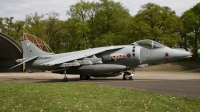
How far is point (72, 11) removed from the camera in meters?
60.4

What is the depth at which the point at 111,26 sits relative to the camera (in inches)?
2210

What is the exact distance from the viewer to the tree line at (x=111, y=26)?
47188mm

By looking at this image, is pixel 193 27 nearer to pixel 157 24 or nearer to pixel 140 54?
pixel 157 24

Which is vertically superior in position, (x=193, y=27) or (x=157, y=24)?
(x=157, y=24)

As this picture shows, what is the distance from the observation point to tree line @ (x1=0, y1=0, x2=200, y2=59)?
4719 centimetres

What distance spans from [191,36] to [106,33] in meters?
18.2

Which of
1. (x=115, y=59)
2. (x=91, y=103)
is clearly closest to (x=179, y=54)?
(x=115, y=59)

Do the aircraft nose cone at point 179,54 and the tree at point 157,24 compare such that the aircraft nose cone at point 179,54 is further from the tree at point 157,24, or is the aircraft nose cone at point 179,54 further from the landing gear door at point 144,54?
the tree at point 157,24

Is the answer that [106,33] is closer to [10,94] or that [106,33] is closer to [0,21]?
[0,21]

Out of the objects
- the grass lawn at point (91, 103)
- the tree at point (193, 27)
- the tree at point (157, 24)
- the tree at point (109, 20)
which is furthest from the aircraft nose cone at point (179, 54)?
the tree at point (109, 20)

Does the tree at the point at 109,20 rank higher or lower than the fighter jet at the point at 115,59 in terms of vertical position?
higher

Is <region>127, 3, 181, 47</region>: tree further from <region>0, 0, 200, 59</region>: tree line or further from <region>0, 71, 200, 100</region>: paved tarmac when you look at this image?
<region>0, 71, 200, 100</region>: paved tarmac

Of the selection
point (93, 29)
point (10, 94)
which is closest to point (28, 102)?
point (10, 94)

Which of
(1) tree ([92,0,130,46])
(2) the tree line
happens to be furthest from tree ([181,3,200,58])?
(1) tree ([92,0,130,46])
